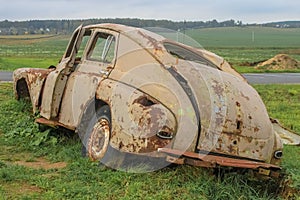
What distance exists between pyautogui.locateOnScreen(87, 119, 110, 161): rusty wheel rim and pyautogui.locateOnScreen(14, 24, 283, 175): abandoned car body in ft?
0.04

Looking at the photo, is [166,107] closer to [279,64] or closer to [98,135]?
[98,135]

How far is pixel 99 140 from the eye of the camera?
22.4ft

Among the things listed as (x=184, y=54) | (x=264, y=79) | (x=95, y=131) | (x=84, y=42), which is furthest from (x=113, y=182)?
(x=264, y=79)

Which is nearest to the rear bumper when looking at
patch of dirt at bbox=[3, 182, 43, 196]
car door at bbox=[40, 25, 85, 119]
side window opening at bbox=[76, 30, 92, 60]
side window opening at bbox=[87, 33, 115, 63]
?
patch of dirt at bbox=[3, 182, 43, 196]

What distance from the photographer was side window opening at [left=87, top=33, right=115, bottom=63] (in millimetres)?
7348

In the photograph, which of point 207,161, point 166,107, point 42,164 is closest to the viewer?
point 207,161

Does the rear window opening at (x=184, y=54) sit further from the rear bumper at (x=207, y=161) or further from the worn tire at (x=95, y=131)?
the rear bumper at (x=207, y=161)

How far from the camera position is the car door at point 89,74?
23.6 feet

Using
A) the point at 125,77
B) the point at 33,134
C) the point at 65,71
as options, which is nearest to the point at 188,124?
the point at 125,77

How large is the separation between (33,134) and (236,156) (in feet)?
12.5

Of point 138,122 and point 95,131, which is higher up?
point 138,122

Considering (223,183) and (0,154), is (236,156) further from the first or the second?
(0,154)

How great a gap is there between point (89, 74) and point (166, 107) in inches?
72.9

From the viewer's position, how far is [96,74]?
7.32m
